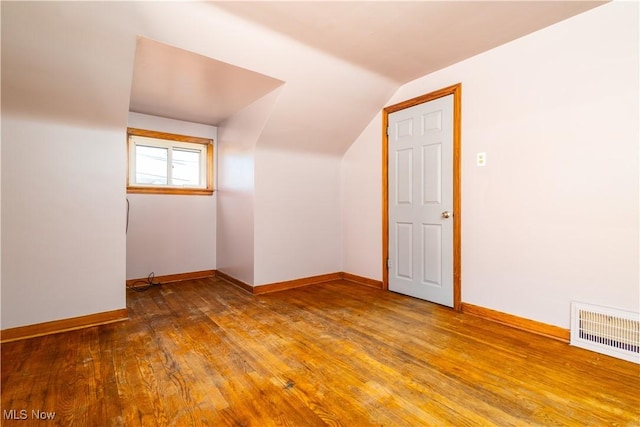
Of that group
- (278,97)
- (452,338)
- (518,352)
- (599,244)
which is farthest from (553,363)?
(278,97)

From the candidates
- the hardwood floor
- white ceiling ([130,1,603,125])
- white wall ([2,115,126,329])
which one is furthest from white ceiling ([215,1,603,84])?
the hardwood floor

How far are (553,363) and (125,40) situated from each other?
355cm

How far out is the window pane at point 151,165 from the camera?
152 inches

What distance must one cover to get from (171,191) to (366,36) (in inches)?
122

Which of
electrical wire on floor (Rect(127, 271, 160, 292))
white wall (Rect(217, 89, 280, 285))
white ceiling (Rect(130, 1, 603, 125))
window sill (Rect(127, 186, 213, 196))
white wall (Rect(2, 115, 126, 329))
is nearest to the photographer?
white ceiling (Rect(130, 1, 603, 125))

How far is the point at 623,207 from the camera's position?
1954 mm

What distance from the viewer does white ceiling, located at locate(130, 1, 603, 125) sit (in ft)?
6.56

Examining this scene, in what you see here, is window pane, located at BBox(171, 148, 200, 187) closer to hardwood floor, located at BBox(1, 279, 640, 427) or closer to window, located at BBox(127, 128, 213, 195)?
window, located at BBox(127, 128, 213, 195)

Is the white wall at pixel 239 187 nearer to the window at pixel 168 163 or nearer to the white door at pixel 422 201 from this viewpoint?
the window at pixel 168 163

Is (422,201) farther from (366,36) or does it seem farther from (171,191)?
(171,191)

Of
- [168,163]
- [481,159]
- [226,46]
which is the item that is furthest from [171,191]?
[481,159]

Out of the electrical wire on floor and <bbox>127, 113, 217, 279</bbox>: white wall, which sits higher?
<bbox>127, 113, 217, 279</bbox>: white wall

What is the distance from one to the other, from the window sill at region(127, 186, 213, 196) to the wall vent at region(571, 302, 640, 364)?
13.9 ft

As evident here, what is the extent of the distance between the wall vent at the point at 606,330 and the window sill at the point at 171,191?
423cm
